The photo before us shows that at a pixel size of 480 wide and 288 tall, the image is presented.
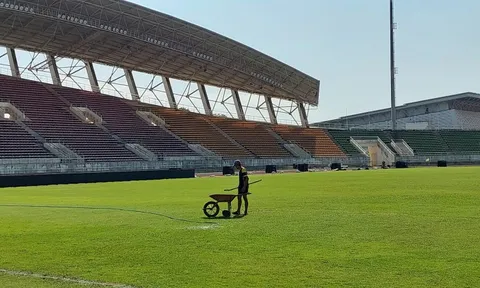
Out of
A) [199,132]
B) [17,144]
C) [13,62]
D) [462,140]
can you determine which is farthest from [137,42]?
[462,140]

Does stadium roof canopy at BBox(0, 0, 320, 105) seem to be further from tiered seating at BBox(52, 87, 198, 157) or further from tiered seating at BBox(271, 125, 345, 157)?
tiered seating at BBox(271, 125, 345, 157)

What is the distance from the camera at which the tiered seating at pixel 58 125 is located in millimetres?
49125

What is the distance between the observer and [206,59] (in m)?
59.7

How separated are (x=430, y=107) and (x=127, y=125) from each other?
63.9m

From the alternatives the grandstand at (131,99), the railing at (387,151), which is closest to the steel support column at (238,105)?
the grandstand at (131,99)

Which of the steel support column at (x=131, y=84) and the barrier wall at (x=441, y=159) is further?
the barrier wall at (x=441, y=159)

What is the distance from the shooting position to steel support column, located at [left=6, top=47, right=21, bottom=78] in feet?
179

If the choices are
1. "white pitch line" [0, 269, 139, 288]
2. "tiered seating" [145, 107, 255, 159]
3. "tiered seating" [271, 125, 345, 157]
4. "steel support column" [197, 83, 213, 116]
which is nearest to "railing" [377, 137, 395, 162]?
"tiered seating" [271, 125, 345, 157]

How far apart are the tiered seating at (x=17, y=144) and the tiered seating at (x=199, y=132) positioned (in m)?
19.4

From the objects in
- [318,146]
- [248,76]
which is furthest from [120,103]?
[318,146]

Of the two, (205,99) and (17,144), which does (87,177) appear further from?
(205,99)

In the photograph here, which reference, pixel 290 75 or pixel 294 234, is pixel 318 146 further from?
pixel 294 234

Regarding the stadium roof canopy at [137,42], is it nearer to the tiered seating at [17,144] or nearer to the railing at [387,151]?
the tiered seating at [17,144]

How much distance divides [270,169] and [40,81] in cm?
2742
